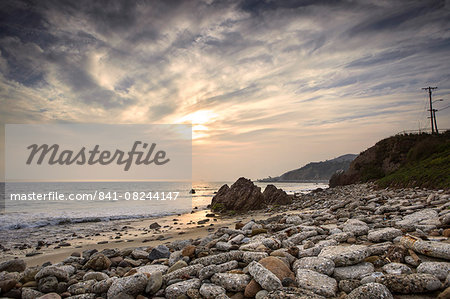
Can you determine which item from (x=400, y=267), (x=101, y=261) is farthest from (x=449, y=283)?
(x=101, y=261)

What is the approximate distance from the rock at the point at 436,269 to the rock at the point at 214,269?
2567 millimetres

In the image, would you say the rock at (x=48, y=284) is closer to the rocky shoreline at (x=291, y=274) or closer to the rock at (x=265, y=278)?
the rocky shoreline at (x=291, y=274)

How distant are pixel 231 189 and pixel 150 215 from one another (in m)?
7.54

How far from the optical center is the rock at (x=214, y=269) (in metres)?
3.93

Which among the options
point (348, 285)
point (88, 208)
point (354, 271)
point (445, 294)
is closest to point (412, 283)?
point (445, 294)

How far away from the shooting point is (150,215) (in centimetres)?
2078

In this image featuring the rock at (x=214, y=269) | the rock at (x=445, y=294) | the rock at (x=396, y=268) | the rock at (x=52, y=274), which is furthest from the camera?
the rock at (x=52, y=274)

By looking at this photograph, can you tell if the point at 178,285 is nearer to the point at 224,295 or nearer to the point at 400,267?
the point at 224,295

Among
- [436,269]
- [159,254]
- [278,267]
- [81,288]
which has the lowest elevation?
[159,254]

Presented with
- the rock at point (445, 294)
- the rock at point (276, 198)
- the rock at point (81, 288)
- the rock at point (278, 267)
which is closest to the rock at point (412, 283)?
the rock at point (445, 294)

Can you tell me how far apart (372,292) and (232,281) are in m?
1.74

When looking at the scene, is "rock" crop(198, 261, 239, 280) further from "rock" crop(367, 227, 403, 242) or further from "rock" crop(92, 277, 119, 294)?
"rock" crop(367, 227, 403, 242)

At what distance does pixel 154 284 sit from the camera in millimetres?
3758

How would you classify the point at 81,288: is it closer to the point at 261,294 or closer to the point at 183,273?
the point at 183,273
